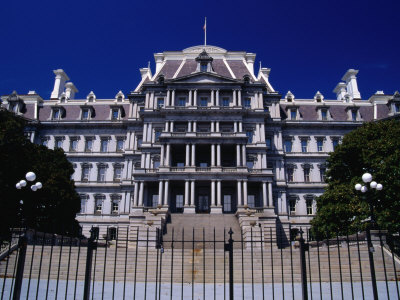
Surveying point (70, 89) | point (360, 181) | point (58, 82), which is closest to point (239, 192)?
point (360, 181)

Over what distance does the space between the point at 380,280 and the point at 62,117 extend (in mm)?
41000

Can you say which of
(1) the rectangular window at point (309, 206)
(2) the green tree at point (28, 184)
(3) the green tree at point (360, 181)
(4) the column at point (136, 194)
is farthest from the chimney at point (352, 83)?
(2) the green tree at point (28, 184)

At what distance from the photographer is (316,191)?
39562mm

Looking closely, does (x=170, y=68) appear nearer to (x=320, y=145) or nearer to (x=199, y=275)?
(x=320, y=145)

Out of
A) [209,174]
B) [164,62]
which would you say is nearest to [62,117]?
[164,62]

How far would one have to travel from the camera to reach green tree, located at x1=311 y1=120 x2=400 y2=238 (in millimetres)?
22125

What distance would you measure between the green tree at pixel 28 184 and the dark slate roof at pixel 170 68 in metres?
17.8

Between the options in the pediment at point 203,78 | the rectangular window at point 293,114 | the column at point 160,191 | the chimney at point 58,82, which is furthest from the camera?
the chimney at point 58,82

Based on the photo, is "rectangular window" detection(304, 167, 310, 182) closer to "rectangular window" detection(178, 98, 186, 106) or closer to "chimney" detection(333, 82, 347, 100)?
"rectangular window" detection(178, 98, 186, 106)

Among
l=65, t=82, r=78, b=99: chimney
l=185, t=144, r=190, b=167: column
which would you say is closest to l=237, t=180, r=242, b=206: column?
l=185, t=144, r=190, b=167: column

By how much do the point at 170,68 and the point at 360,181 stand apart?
1118 inches

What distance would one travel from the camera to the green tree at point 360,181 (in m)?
22.1

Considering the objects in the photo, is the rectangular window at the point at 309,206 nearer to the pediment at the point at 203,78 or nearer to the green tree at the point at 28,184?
the pediment at the point at 203,78

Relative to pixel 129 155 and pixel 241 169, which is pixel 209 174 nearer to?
pixel 241 169
